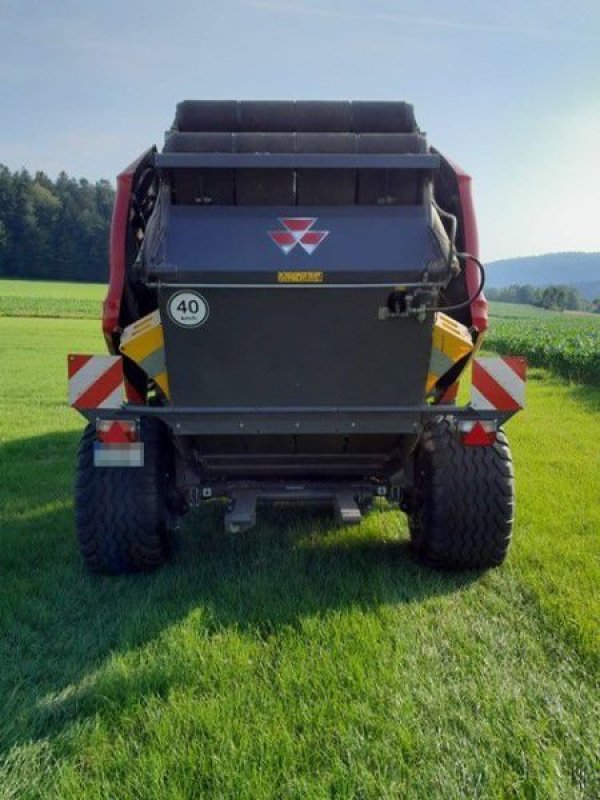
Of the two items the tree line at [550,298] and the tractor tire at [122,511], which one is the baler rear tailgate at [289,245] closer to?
the tractor tire at [122,511]

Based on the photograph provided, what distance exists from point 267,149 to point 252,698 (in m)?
2.54

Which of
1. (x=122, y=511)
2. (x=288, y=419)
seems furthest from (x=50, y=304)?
(x=288, y=419)

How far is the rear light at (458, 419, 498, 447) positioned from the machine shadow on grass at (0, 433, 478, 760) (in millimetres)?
814

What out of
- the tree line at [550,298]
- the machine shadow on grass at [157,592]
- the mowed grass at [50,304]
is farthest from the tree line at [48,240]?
the machine shadow on grass at [157,592]

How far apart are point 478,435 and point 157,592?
1.94 meters

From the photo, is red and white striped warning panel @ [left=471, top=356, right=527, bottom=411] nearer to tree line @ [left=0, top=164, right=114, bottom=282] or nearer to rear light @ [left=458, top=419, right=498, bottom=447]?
rear light @ [left=458, top=419, right=498, bottom=447]

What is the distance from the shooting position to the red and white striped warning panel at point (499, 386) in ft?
11.9

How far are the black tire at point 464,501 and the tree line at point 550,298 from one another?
100 meters

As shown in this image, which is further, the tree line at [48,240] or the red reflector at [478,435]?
the tree line at [48,240]

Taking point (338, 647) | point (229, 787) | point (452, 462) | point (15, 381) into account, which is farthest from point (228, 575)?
point (15, 381)

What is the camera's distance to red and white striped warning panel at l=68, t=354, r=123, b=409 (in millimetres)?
3568

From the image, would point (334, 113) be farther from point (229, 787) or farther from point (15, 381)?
point (15, 381)

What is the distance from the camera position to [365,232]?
327cm

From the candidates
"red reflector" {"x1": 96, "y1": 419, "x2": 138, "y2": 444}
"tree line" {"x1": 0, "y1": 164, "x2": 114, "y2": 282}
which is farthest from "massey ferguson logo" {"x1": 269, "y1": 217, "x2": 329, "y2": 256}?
"tree line" {"x1": 0, "y1": 164, "x2": 114, "y2": 282}
